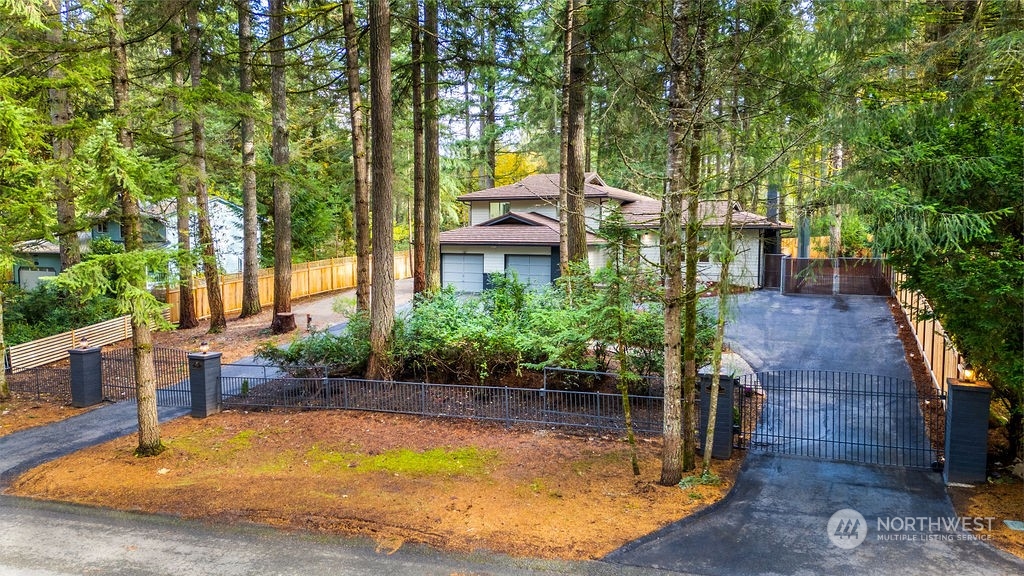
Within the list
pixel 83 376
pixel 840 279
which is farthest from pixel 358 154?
pixel 840 279

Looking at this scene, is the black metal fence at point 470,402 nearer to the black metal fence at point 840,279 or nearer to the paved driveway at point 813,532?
the paved driveway at point 813,532

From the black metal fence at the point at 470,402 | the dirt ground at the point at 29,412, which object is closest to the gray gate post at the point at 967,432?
the black metal fence at the point at 470,402

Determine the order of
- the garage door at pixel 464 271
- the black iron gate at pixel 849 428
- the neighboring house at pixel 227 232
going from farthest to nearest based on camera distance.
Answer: the neighboring house at pixel 227 232
the garage door at pixel 464 271
the black iron gate at pixel 849 428

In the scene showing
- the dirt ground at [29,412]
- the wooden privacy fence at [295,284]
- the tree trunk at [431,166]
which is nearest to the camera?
the dirt ground at [29,412]

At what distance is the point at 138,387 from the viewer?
31.2 feet

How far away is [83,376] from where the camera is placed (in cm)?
1266

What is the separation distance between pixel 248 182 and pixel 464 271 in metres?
10.0

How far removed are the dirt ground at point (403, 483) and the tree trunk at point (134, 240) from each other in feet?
1.41

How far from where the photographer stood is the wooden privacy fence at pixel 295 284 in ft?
72.7

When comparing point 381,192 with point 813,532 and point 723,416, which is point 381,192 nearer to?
point 723,416

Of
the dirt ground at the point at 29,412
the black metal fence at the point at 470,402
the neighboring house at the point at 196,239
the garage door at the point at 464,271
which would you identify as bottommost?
the dirt ground at the point at 29,412

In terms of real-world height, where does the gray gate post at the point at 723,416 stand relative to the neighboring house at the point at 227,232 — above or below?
below

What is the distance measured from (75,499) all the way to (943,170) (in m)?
12.2

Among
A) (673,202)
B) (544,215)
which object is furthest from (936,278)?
(544,215)
